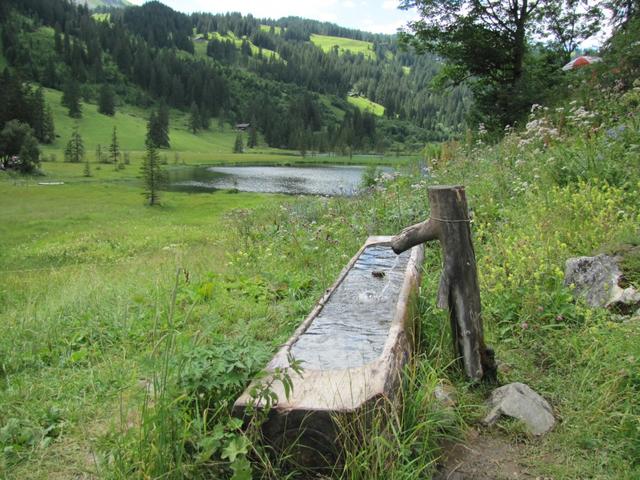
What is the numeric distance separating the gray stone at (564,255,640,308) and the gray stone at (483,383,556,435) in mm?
1374

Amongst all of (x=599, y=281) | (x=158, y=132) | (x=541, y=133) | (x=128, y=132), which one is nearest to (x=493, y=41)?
(x=541, y=133)

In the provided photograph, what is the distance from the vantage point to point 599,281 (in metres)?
4.43

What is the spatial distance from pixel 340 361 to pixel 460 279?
118 centimetres

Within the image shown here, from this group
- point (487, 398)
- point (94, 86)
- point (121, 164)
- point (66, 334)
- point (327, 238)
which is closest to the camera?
point (487, 398)

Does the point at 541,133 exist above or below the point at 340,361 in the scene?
above

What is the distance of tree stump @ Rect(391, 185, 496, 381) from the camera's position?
3.67 metres

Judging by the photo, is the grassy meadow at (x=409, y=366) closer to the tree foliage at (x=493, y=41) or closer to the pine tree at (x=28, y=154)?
the tree foliage at (x=493, y=41)

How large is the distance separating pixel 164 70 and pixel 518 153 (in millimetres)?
172479

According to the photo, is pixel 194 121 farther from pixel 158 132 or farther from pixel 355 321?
pixel 355 321

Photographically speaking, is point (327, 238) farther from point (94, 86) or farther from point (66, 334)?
point (94, 86)

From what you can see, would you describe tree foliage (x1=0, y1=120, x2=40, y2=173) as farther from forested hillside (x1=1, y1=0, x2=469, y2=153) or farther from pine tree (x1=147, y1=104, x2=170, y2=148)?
forested hillside (x1=1, y1=0, x2=469, y2=153)

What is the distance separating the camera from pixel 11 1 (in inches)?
6186

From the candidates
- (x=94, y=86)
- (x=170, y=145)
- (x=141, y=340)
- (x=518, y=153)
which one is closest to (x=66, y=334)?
(x=141, y=340)

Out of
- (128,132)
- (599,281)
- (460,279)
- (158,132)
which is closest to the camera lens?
(460,279)
